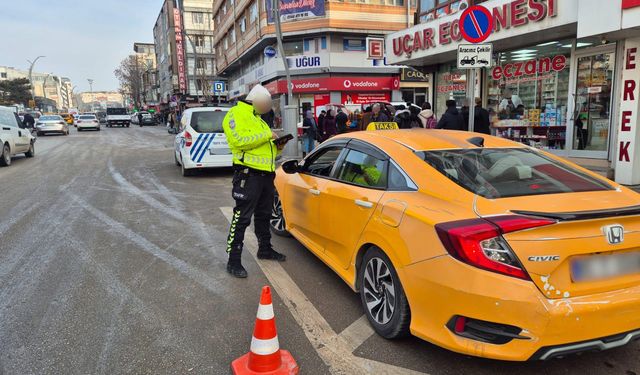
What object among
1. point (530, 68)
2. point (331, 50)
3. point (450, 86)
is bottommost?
point (450, 86)

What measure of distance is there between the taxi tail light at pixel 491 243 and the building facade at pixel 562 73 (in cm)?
479

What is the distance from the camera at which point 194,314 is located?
3711mm

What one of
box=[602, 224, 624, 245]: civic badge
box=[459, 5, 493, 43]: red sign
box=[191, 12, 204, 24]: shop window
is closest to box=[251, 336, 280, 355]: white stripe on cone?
box=[602, 224, 624, 245]: civic badge

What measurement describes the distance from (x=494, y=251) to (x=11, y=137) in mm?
16216

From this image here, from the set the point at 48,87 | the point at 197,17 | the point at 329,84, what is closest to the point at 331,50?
the point at 329,84

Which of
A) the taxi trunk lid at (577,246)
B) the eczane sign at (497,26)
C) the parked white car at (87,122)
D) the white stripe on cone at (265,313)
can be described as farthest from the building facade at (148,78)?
the taxi trunk lid at (577,246)

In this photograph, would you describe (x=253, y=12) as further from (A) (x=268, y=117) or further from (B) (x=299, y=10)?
(A) (x=268, y=117)

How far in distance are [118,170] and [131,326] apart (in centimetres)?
1037

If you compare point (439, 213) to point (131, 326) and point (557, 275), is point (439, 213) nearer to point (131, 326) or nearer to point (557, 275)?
point (557, 275)

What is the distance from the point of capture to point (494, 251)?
2.49 metres

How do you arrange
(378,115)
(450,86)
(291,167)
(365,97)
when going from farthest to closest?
(365,97)
(450,86)
(378,115)
(291,167)

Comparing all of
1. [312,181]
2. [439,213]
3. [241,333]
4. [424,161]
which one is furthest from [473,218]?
[312,181]

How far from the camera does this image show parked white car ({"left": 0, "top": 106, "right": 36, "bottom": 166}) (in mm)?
13867

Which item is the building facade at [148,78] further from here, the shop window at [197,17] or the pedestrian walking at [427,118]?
the pedestrian walking at [427,118]
